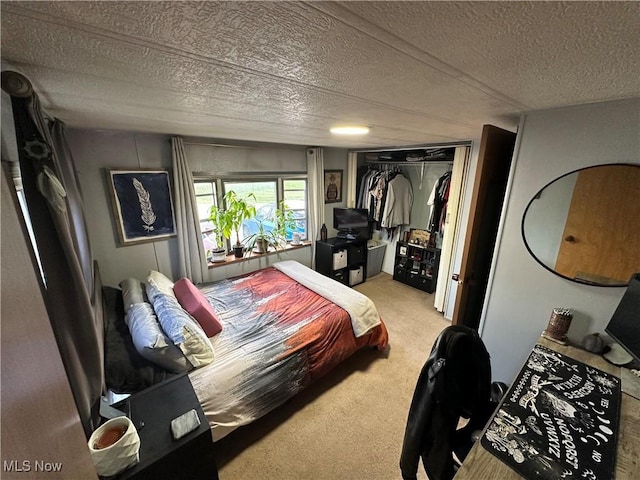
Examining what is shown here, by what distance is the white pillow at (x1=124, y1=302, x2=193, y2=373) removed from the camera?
1.46m

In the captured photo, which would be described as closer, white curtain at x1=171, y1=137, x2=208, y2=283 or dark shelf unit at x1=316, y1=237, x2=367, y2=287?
white curtain at x1=171, y1=137, x2=208, y2=283

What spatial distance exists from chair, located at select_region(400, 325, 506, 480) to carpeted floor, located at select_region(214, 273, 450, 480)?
27.9 inches

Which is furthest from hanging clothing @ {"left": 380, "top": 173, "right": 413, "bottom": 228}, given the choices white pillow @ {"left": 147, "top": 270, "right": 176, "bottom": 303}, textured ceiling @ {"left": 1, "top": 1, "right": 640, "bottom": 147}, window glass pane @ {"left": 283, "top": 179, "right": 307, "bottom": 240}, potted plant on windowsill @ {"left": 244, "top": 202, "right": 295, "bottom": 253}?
white pillow @ {"left": 147, "top": 270, "right": 176, "bottom": 303}

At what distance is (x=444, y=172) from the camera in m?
3.63

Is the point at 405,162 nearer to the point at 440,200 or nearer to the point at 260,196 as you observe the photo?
the point at 440,200

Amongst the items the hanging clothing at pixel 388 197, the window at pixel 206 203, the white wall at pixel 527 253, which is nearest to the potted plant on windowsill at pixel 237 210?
the window at pixel 206 203

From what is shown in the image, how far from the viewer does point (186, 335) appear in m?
1.61

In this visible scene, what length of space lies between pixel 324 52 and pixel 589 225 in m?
1.61

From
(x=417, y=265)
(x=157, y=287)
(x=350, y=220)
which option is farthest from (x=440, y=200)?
(x=157, y=287)

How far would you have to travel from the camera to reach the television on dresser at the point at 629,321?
1.09m

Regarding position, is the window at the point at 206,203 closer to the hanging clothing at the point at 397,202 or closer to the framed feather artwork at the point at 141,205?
the framed feather artwork at the point at 141,205

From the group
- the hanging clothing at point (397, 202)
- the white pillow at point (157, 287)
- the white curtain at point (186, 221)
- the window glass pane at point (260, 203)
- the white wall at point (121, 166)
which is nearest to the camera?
the white pillow at point (157, 287)
